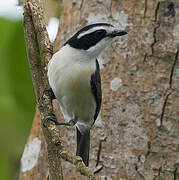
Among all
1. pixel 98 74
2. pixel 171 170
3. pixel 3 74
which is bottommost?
pixel 171 170

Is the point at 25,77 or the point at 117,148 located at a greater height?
the point at 25,77

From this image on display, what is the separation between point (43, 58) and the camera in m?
4.00

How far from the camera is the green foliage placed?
496 centimetres

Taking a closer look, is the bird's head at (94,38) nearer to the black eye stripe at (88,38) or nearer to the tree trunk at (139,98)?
the black eye stripe at (88,38)

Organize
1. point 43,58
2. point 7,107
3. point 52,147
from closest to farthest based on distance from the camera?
point 52,147
point 43,58
point 7,107

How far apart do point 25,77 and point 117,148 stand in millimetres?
1105

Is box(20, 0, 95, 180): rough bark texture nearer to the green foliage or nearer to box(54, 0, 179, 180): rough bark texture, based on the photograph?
box(54, 0, 179, 180): rough bark texture

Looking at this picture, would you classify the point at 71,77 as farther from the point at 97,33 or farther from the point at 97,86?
the point at 97,33

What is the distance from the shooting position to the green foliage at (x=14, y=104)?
4957 millimetres

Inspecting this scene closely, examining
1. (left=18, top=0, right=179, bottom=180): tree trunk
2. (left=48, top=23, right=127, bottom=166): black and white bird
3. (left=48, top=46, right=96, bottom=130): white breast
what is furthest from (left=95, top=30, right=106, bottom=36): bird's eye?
(left=18, top=0, right=179, bottom=180): tree trunk

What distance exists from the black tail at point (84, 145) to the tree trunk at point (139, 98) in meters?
0.06

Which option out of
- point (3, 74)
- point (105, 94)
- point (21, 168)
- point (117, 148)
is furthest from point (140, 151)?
point (3, 74)

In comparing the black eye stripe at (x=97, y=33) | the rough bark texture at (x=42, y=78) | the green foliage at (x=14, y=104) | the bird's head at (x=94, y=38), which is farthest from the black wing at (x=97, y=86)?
the green foliage at (x=14, y=104)

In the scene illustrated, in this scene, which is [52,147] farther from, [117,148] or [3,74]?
[3,74]
